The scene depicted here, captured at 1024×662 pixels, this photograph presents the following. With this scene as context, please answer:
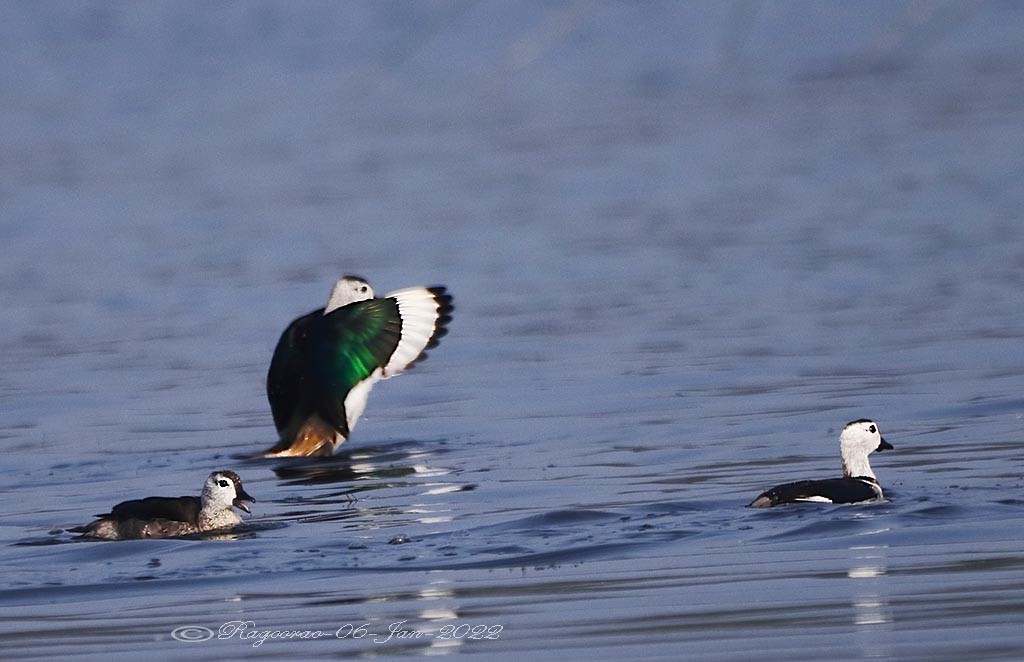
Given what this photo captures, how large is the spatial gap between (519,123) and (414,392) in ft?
70.1

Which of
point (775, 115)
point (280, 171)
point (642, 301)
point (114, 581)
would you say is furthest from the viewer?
point (775, 115)

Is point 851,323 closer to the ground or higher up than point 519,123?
closer to the ground

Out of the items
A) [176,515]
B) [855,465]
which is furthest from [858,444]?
Answer: [176,515]

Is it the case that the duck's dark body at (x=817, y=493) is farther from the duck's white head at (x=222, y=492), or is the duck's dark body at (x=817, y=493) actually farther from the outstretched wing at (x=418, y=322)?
the outstretched wing at (x=418, y=322)

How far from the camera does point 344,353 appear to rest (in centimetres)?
1372

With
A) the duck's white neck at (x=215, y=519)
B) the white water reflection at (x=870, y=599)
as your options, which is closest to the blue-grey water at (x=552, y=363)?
the white water reflection at (x=870, y=599)

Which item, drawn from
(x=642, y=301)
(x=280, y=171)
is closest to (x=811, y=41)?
(x=280, y=171)

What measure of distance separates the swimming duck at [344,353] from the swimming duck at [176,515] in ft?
8.73

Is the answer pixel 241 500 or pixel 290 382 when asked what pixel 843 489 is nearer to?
pixel 241 500

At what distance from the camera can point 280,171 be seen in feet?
106

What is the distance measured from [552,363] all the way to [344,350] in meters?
2.54

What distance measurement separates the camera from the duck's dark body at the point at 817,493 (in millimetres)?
9922

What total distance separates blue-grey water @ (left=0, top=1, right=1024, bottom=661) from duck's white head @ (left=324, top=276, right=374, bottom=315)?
34.7 inches

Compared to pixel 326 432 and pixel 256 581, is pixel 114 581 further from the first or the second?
pixel 326 432
